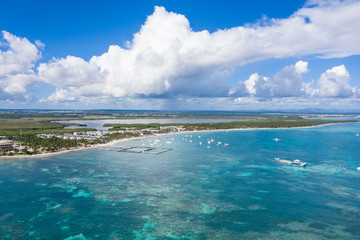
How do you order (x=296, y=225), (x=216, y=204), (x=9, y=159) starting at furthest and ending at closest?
(x=9, y=159) → (x=216, y=204) → (x=296, y=225)

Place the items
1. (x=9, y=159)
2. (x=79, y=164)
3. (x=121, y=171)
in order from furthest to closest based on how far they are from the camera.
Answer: (x=9, y=159), (x=79, y=164), (x=121, y=171)

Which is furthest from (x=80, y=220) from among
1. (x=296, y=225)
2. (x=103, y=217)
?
(x=296, y=225)

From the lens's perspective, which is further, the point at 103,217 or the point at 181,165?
the point at 181,165

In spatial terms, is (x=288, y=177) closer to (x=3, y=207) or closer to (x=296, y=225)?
(x=296, y=225)

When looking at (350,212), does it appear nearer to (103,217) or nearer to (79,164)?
(103,217)

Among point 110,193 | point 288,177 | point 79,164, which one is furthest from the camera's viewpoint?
point 79,164

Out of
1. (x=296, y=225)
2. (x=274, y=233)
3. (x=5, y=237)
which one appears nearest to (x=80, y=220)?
(x=5, y=237)
